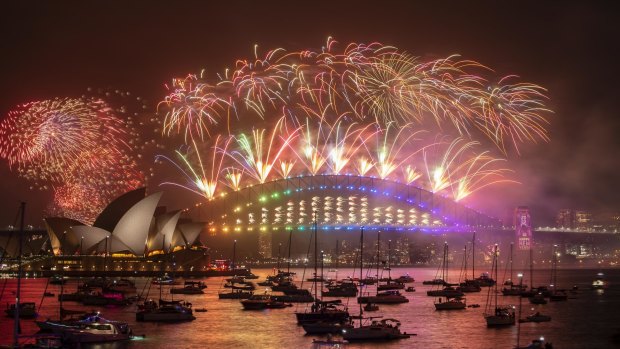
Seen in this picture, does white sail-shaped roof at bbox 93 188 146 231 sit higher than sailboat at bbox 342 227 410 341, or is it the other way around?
white sail-shaped roof at bbox 93 188 146 231

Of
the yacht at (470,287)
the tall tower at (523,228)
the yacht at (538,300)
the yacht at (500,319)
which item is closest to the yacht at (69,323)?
the yacht at (500,319)

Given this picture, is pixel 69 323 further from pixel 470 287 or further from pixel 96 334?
pixel 470 287

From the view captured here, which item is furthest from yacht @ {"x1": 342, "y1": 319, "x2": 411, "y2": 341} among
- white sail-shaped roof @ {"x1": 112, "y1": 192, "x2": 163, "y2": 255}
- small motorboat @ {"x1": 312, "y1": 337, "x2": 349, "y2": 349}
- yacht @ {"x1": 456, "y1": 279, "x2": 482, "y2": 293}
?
white sail-shaped roof @ {"x1": 112, "y1": 192, "x2": 163, "y2": 255}

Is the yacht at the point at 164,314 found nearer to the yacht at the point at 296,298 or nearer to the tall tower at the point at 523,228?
the yacht at the point at 296,298

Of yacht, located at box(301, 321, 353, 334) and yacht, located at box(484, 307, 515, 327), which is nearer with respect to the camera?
yacht, located at box(301, 321, 353, 334)

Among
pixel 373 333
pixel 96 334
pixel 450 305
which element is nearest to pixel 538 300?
pixel 450 305

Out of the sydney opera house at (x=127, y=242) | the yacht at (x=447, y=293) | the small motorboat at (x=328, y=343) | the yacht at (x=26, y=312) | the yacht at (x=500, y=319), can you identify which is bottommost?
the small motorboat at (x=328, y=343)

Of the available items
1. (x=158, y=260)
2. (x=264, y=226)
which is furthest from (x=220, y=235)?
(x=158, y=260)

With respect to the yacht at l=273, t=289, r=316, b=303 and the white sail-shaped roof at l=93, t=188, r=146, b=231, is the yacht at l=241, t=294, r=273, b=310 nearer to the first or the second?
the yacht at l=273, t=289, r=316, b=303
